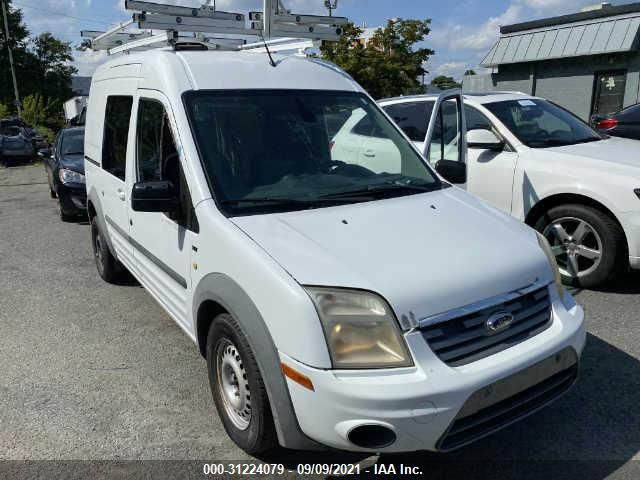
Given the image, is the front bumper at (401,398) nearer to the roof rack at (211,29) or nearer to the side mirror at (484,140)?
the roof rack at (211,29)

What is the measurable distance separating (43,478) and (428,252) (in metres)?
2.19

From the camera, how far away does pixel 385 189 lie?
3.18 m

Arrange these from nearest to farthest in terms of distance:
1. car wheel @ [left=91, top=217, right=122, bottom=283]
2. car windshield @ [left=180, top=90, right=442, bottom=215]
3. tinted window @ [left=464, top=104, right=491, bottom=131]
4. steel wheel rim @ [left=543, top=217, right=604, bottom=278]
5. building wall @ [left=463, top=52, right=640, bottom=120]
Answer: car windshield @ [left=180, top=90, right=442, bottom=215], steel wheel rim @ [left=543, top=217, right=604, bottom=278], car wheel @ [left=91, top=217, right=122, bottom=283], tinted window @ [left=464, top=104, right=491, bottom=131], building wall @ [left=463, top=52, right=640, bottom=120]

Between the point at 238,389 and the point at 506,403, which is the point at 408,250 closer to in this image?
Result: the point at 506,403

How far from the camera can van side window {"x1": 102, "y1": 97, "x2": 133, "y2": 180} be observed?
4.09 meters

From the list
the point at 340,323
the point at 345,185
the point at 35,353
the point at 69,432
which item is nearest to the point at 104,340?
the point at 35,353

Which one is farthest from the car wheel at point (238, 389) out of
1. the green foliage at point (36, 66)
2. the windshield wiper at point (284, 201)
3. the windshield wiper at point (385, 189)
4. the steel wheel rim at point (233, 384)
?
the green foliage at point (36, 66)

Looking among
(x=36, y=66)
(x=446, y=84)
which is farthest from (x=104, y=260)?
(x=36, y=66)

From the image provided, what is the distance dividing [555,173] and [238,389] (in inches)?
143

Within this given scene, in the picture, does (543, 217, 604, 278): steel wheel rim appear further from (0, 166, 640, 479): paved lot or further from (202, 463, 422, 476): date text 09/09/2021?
(202, 463, 422, 476): date text 09/09/2021

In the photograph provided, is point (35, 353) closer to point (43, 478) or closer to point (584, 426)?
point (43, 478)

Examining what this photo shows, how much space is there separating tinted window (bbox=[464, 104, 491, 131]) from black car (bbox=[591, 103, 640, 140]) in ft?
14.3

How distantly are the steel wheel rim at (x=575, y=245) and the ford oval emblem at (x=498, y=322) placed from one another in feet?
9.06

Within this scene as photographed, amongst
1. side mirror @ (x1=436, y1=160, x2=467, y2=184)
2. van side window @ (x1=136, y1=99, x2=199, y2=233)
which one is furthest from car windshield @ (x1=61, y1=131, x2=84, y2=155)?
side mirror @ (x1=436, y1=160, x2=467, y2=184)
